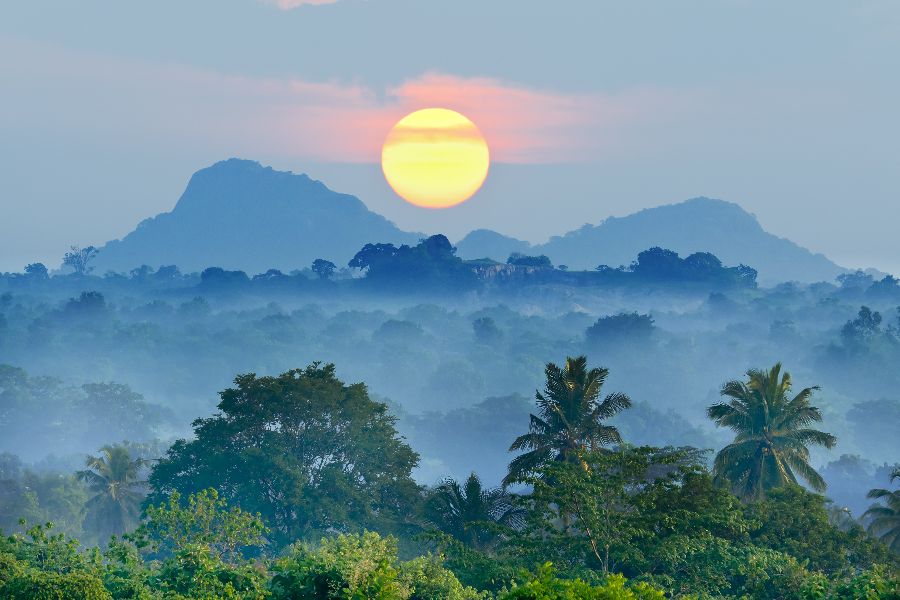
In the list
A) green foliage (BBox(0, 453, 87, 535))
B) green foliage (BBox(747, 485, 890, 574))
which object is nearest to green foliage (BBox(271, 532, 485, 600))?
green foliage (BBox(747, 485, 890, 574))

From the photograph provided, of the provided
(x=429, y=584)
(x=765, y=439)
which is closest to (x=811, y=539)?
(x=765, y=439)

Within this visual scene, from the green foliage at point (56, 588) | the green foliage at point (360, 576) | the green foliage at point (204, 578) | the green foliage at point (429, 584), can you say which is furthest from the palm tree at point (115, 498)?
the green foliage at point (429, 584)

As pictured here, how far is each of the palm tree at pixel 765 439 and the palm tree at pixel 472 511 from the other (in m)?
11.9

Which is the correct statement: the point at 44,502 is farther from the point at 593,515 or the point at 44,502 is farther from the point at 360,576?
the point at 360,576

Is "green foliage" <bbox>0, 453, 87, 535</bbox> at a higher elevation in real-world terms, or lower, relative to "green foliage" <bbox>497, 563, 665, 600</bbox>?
lower

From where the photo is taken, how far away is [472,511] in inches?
1980

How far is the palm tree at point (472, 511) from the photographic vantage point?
1975 inches

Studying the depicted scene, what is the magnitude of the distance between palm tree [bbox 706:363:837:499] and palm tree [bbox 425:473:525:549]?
11.9 meters

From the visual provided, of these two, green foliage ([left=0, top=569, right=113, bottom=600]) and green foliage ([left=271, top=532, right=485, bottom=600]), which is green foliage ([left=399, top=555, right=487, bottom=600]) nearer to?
green foliage ([left=271, top=532, right=485, bottom=600])

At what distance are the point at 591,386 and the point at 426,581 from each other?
20207 mm

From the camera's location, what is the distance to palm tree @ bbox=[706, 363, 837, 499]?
55969 millimetres

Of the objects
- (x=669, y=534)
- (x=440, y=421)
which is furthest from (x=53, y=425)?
(x=669, y=534)

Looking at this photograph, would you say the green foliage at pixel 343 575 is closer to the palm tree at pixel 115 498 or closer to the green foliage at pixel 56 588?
the green foliage at pixel 56 588

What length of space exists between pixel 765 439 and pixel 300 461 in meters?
25.9
